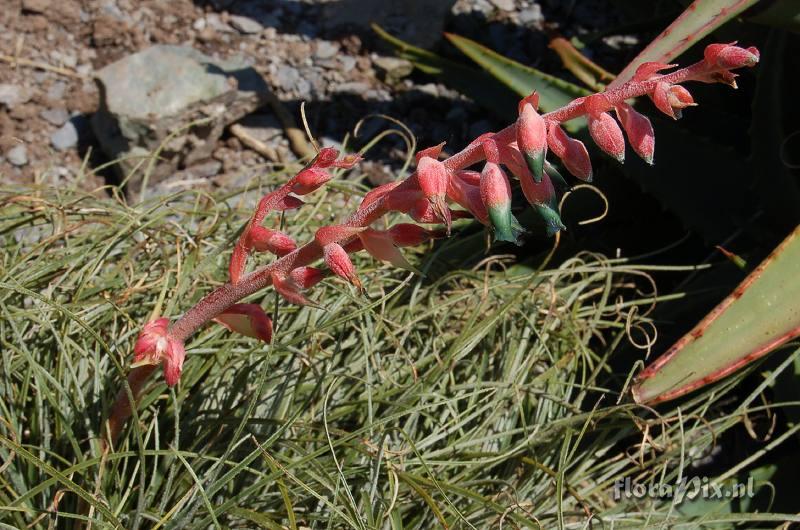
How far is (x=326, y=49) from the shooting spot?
2.56 meters

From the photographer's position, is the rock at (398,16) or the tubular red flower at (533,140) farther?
the rock at (398,16)

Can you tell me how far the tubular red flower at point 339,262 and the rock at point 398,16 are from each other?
179 cm

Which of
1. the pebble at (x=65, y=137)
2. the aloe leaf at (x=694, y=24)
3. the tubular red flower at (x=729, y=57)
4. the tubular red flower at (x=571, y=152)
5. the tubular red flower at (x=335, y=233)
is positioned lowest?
the pebble at (x=65, y=137)

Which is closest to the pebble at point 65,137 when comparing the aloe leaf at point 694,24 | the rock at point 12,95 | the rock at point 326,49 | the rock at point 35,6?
the rock at point 12,95

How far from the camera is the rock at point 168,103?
7.22ft

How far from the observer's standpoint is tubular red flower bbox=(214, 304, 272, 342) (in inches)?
40.1

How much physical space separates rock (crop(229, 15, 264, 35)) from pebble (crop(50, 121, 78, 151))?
57 cm

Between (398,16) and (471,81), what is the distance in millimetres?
687

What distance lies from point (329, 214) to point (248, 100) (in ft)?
2.04

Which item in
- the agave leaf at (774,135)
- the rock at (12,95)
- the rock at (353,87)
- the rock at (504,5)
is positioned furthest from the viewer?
the rock at (504,5)

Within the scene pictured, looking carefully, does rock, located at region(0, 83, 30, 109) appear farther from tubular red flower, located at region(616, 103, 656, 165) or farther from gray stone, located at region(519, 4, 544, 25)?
tubular red flower, located at region(616, 103, 656, 165)

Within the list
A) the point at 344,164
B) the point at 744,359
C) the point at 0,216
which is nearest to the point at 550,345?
the point at 744,359

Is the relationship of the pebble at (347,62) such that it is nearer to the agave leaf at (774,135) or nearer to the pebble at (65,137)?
the pebble at (65,137)

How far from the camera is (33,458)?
104cm
